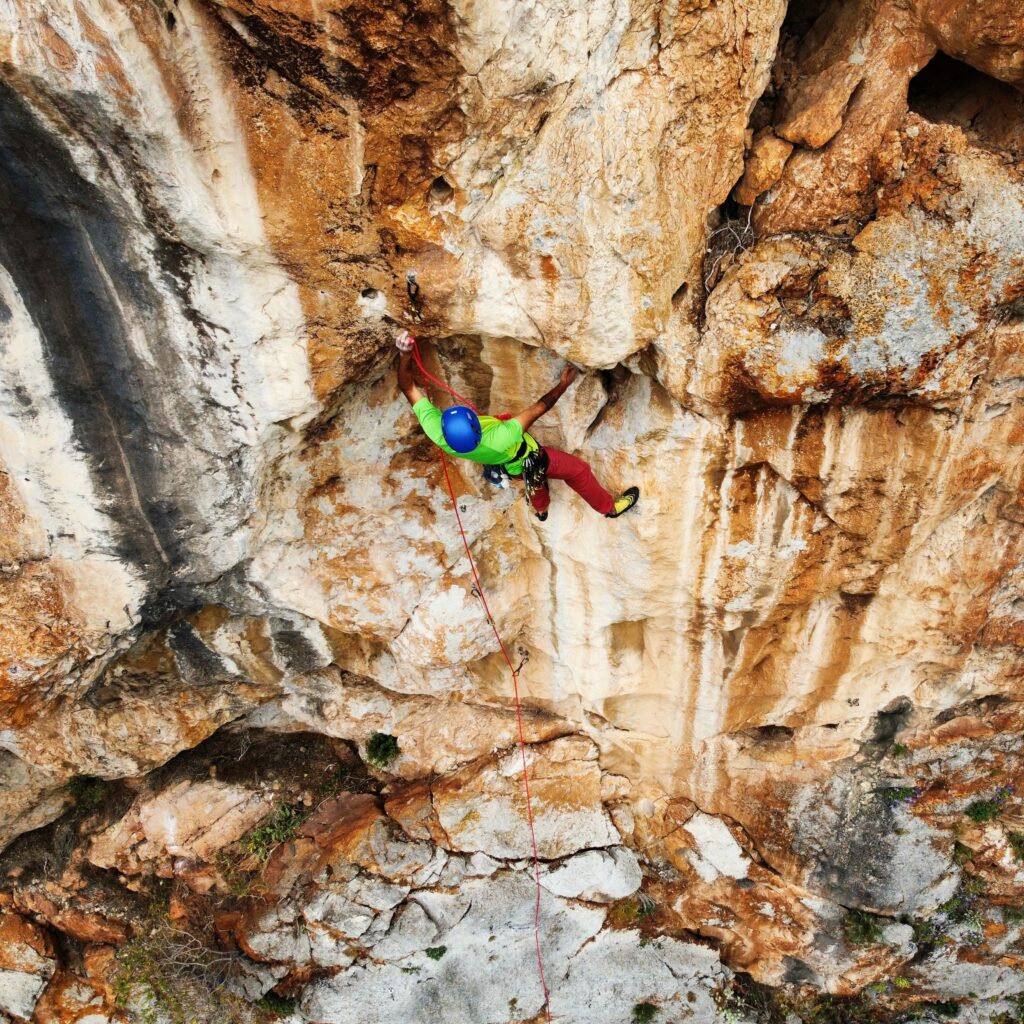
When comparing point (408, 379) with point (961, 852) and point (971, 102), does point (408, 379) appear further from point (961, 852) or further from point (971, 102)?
point (961, 852)

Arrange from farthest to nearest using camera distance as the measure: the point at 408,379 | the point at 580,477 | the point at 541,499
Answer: the point at 541,499, the point at 580,477, the point at 408,379

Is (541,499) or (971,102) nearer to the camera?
(971,102)

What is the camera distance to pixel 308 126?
3396 mm

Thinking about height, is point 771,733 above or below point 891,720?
below

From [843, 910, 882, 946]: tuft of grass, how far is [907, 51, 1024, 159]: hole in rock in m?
7.31

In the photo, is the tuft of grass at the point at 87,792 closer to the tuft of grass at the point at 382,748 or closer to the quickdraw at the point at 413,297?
the tuft of grass at the point at 382,748

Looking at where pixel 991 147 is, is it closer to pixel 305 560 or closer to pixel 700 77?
pixel 700 77

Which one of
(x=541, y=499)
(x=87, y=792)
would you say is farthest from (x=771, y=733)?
(x=87, y=792)

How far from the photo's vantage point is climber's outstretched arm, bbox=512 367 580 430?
14.9 feet

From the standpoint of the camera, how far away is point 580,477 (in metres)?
4.81

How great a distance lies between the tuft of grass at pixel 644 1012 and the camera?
7781 millimetres

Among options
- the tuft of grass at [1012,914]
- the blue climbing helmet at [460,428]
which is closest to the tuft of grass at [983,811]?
the tuft of grass at [1012,914]

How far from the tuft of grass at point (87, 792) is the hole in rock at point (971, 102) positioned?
9.53 metres

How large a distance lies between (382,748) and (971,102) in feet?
25.2
